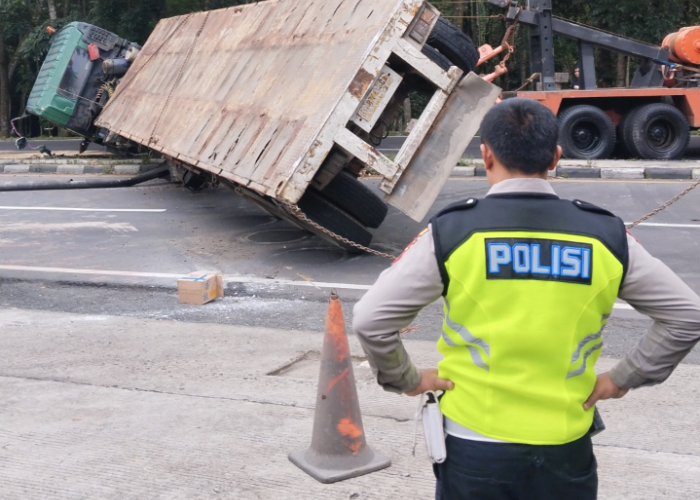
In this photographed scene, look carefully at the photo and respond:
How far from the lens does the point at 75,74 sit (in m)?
14.9

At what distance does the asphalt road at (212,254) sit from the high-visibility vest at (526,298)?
12.6 ft

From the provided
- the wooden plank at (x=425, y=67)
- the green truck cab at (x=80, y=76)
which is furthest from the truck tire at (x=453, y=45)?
the green truck cab at (x=80, y=76)

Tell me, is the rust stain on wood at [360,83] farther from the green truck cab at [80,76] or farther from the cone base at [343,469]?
the green truck cab at [80,76]

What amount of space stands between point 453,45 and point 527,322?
21.2 feet

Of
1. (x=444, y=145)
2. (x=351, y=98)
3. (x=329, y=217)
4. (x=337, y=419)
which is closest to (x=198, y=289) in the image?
(x=329, y=217)

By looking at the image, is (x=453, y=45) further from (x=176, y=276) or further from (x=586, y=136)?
(x=586, y=136)

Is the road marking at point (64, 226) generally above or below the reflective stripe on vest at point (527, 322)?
below

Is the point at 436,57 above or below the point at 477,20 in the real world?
above

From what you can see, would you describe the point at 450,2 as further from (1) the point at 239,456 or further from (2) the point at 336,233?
(1) the point at 239,456

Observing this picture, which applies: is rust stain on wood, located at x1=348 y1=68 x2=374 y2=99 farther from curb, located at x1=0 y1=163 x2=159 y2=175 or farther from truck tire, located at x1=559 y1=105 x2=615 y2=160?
curb, located at x1=0 y1=163 x2=159 y2=175

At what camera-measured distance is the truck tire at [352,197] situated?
8430 mm

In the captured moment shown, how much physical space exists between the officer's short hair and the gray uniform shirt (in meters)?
0.05

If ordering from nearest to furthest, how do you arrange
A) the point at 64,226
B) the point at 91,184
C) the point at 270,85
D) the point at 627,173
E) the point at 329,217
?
the point at 329,217, the point at 270,85, the point at 64,226, the point at 627,173, the point at 91,184

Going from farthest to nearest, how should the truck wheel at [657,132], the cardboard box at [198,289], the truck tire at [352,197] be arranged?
the truck wheel at [657,132]
the truck tire at [352,197]
the cardboard box at [198,289]
